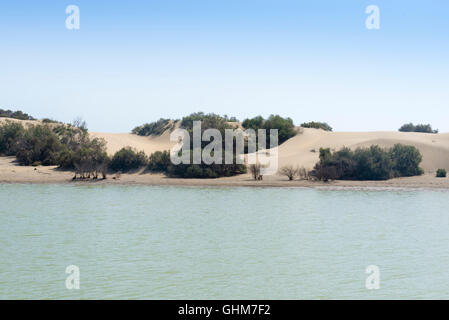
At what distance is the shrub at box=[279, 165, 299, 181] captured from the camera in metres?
29.1

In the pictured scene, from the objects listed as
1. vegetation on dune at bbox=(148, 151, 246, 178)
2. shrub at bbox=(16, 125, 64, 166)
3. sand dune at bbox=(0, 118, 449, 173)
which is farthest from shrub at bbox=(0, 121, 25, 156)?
vegetation on dune at bbox=(148, 151, 246, 178)

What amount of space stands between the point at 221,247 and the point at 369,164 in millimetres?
19522

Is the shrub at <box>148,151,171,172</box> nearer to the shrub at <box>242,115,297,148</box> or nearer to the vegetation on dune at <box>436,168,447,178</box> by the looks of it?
the shrub at <box>242,115,297,148</box>

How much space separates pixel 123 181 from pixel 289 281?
19021mm

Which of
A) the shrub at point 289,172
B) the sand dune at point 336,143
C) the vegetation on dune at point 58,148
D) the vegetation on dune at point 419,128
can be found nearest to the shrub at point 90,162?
the vegetation on dune at point 58,148

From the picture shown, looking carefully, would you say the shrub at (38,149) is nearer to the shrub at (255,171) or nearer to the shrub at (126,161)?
the shrub at (126,161)

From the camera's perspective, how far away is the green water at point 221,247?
30.2 ft

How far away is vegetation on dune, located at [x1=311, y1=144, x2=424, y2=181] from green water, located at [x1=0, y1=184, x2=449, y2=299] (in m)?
8.11

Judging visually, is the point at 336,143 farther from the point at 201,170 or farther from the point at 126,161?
the point at 126,161

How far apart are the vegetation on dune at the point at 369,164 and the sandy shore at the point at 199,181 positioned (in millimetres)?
773
